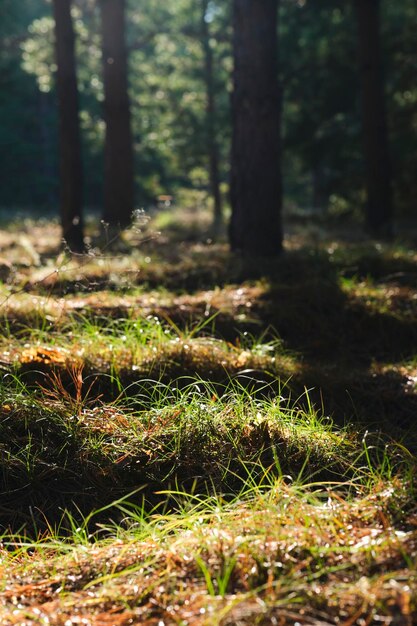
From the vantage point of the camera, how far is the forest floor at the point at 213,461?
2154mm

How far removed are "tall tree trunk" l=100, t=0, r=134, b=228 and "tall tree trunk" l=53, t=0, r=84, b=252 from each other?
265 cm

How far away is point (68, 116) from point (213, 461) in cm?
966

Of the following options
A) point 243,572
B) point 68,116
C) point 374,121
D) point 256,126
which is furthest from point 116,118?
point 243,572

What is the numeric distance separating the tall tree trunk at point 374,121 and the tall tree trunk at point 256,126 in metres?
4.29

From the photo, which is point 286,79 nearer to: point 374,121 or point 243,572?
point 374,121

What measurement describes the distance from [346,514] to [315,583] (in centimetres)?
51

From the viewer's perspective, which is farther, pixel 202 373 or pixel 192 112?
pixel 192 112

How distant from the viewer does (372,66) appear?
1260 centimetres

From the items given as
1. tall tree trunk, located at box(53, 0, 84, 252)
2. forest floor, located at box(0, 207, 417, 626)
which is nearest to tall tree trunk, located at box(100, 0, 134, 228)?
tall tree trunk, located at box(53, 0, 84, 252)

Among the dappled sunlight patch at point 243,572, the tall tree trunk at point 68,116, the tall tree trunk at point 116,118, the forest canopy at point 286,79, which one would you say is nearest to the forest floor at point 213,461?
the dappled sunlight patch at point 243,572

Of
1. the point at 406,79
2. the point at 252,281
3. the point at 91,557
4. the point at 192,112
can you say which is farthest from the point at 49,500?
the point at 192,112

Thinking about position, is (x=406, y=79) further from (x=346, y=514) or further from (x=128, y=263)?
(x=346, y=514)

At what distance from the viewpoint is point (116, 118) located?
589 inches

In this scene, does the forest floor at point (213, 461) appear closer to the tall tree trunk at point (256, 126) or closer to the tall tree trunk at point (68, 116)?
the tall tree trunk at point (256, 126)
